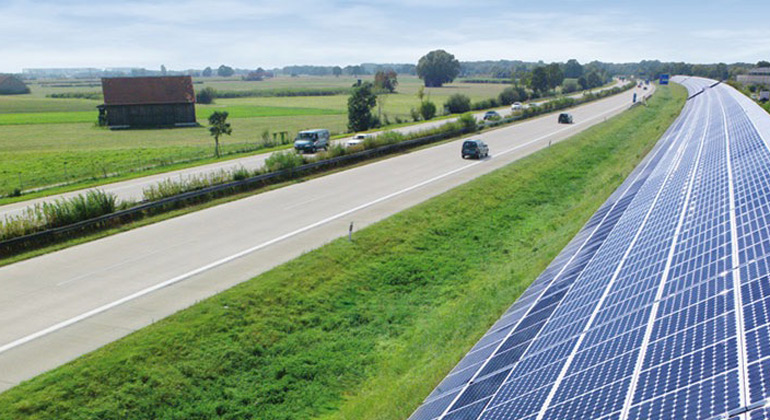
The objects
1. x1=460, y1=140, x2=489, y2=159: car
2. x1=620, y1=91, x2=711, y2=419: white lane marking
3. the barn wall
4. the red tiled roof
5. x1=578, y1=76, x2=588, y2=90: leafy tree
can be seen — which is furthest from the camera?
x1=578, y1=76, x2=588, y2=90: leafy tree

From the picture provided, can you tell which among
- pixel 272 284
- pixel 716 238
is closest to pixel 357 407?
pixel 272 284

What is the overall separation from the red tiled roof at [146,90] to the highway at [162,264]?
185ft

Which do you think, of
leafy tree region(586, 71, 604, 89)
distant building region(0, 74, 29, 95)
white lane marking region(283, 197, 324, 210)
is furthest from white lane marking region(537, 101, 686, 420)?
distant building region(0, 74, 29, 95)

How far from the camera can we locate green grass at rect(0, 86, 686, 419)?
42.9ft

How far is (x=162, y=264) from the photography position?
20.2 meters

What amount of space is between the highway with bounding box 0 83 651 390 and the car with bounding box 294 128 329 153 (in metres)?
12.4

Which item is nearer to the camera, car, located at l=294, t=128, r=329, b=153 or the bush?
the bush

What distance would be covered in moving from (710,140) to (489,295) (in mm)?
19494

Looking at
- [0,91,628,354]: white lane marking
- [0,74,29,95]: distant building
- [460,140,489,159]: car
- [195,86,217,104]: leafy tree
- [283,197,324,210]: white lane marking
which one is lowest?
[0,91,628,354]: white lane marking

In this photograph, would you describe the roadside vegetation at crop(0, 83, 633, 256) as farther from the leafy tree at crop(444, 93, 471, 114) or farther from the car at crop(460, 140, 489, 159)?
the leafy tree at crop(444, 93, 471, 114)

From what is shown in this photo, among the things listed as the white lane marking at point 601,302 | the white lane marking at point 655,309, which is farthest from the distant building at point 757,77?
the white lane marking at point 655,309

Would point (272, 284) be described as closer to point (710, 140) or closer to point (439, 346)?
point (439, 346)

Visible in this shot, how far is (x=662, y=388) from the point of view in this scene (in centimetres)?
738

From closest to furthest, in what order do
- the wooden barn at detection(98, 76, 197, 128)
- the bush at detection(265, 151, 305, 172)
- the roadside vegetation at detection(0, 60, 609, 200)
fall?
1. the bush at detection(265, 151, 305, 172)
2. the roadside vegetation at detection(0, 60, 609, 200)
3. the wooden barn at detection(98, 76, 197, 128)
